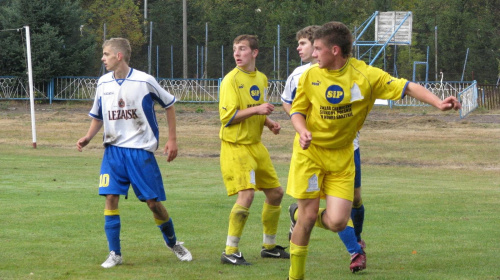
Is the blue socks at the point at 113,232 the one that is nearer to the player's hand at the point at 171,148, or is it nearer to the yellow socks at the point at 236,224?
the player's hand at the point at 171,148

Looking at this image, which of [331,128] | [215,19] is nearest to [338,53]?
[331,128]

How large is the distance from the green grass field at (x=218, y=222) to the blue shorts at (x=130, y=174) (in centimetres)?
67

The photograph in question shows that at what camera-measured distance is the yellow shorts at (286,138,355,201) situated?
6043 mm

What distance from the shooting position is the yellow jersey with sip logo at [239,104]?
7.34 meters

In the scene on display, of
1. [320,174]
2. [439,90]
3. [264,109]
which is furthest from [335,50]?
[439,90]

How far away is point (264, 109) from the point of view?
7.00 meters

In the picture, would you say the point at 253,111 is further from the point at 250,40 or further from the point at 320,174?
the point at 320,174

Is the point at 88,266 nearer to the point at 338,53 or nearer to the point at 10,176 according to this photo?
the point at 338,53

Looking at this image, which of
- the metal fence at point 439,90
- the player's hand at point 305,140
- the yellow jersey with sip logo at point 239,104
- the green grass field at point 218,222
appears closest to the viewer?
the player's hand at point 305,140

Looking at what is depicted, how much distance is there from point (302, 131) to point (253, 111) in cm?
141

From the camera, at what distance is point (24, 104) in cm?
4153

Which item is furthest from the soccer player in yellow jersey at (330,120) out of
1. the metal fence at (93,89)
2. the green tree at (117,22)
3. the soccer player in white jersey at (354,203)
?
the green tree at (117,22)

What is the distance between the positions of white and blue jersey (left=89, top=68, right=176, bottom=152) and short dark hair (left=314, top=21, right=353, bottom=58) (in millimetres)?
1935

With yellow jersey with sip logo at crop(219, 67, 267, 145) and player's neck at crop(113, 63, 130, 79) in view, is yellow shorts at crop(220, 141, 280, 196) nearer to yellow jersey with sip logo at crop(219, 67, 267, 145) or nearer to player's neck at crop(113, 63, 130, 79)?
yellow jersey with sip logo at crop(219, 67, 267, 145)
